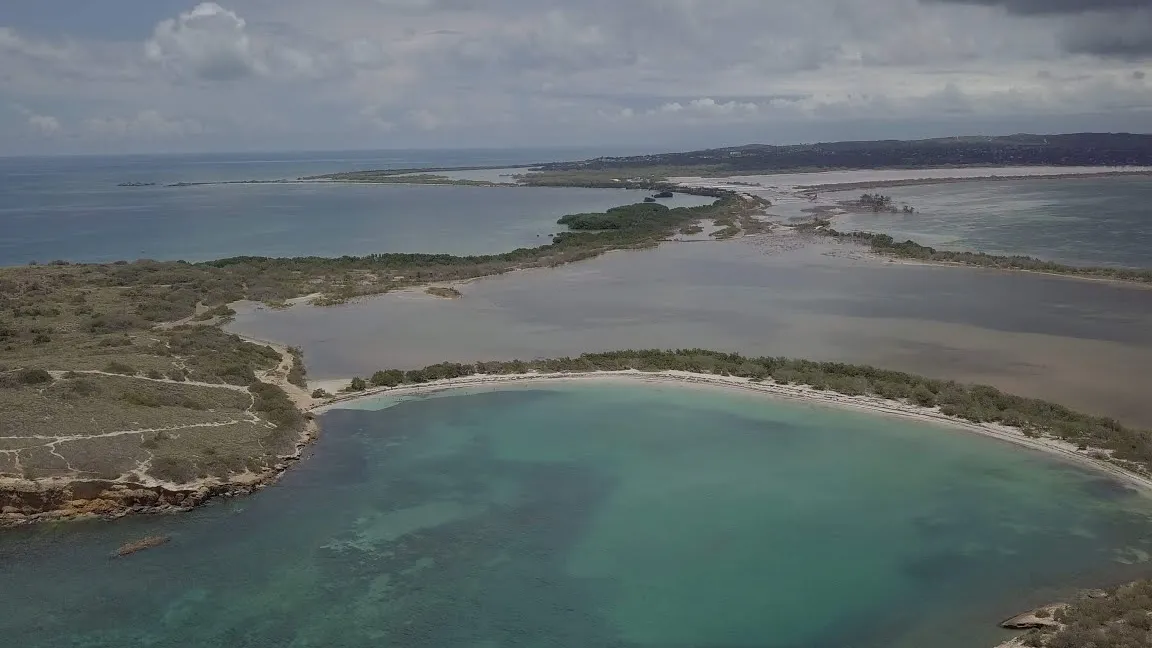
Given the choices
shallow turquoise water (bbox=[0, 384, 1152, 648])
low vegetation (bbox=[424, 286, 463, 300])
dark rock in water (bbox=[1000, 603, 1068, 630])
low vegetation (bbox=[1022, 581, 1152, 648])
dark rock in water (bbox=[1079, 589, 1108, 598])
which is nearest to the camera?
low vegetation (bbox=[1022, 581, 1152, 648])

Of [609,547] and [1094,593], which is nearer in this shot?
[1094,593]

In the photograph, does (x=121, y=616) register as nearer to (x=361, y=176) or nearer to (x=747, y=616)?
(x=747, y=616)

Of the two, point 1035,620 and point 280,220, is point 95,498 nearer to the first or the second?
point 1035,620

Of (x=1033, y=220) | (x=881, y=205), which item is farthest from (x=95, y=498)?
(x=881, y=205)

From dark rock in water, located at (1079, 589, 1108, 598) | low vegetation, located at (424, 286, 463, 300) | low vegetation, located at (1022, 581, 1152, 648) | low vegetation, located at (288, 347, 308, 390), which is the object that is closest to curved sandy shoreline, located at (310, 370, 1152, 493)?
low vegetation, located at (288, 347, 308, 390)

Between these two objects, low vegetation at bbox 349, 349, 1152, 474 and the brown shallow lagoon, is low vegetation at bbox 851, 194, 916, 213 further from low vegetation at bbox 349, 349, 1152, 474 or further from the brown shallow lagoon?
low vegetation at bbox 349, 349, 1152, 474

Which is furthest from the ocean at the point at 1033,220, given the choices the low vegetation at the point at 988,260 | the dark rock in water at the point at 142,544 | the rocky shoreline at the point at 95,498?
the dark rock in water at the point at 142,544

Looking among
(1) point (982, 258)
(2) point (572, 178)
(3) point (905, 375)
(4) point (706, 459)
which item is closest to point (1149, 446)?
(3) point (905, 375)
